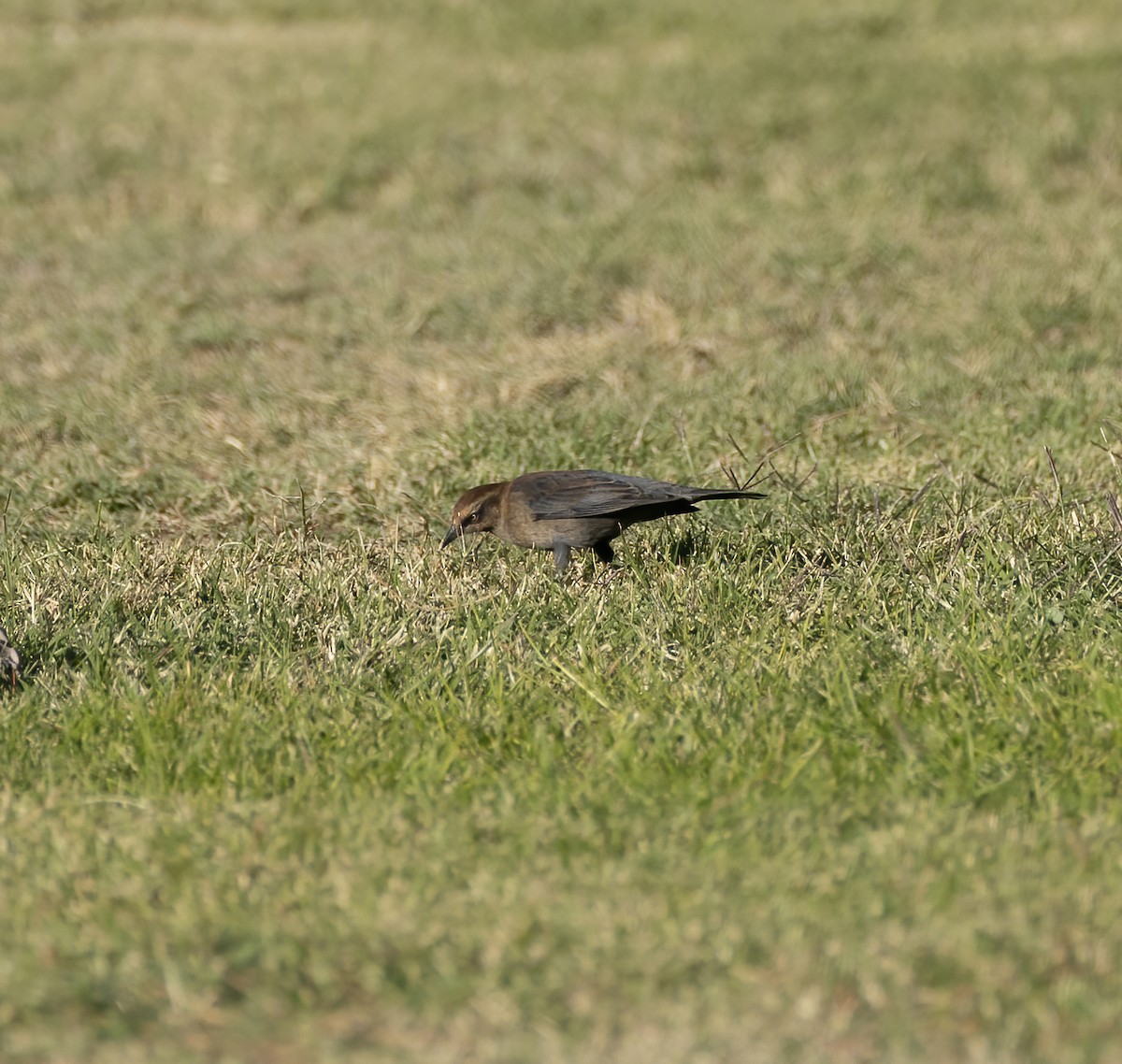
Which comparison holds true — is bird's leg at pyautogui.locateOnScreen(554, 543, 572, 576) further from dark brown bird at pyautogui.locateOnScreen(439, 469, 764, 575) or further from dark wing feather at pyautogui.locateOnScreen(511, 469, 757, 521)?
dark wing feather at pyautogui.locateOnScreen(511, 469, 757, 521)

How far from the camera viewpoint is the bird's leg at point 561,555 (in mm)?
5270

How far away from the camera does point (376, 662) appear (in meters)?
4.45

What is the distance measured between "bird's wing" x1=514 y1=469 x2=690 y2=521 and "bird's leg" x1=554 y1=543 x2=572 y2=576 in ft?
0.34

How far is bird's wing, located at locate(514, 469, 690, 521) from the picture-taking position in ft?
16.8

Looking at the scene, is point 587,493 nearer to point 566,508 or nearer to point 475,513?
point 566,508

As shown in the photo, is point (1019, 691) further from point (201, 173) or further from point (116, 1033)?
point (201, 173)

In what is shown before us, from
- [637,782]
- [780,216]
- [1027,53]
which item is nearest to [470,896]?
[637,782]

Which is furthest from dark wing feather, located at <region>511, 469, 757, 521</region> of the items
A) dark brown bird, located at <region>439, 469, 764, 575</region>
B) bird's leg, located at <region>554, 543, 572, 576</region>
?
bird's leg, located at <region>554, 543, 572, 576</region>

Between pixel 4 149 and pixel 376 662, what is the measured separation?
871 cm

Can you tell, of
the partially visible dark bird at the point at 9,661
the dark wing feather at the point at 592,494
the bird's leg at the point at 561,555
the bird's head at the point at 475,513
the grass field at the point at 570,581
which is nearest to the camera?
the grass field at the point at 570,581

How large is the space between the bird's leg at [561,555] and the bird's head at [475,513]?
0.80ft

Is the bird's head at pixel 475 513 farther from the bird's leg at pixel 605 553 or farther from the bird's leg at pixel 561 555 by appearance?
the bird's leg at pixel 605 553

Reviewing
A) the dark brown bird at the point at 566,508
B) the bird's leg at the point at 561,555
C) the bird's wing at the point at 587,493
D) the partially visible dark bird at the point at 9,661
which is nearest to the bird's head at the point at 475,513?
the dark brown bird at the point at 566,508

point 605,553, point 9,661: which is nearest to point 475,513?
point 605,553
